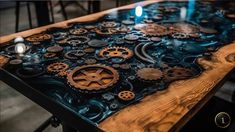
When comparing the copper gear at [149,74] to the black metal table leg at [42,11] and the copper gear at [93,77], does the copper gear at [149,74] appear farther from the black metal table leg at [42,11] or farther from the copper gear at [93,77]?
the black metal table leg at [42,11]

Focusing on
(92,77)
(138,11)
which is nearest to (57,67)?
(92,77)

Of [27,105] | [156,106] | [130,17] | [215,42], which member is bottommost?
[27,105]

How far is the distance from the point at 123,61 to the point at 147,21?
66cm

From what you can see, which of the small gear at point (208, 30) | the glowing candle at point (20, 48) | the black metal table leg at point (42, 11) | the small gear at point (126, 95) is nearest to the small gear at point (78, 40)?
the glowing candle at point (20, 48)

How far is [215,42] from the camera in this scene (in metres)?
1.45

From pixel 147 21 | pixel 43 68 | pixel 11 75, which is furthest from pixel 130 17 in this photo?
pixel 11 75

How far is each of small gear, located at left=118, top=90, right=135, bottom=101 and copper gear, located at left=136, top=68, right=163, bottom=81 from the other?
0.41 feet

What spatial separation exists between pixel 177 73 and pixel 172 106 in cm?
25

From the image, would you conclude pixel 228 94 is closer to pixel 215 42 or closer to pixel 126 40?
pixel 215 42

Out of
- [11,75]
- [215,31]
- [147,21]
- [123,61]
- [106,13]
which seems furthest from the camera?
[106,13]

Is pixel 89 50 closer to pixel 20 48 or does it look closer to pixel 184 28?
pixel 20 48

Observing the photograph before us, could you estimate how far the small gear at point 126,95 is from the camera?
3.01ft

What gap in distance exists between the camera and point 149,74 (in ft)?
3.56

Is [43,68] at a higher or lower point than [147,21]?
lower
